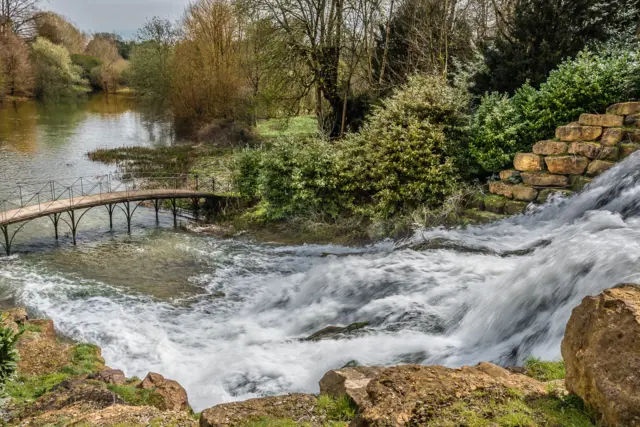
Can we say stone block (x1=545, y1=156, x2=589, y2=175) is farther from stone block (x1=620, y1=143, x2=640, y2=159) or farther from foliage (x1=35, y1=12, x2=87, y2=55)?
foliage (x1=35, y1=12, x2=87, y2=55)

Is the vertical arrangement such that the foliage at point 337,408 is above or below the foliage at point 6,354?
below

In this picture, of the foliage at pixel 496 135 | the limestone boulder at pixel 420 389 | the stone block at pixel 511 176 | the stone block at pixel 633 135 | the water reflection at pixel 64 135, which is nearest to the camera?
the limestone boulder at pixel 420 389

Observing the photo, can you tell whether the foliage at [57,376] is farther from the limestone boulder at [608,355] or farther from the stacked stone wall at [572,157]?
the stacked stone wall at [572,157]

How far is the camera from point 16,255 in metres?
13.3

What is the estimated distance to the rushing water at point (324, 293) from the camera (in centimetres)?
649

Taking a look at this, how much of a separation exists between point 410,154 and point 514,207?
3203mm

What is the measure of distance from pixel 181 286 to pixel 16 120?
34548 millimetres

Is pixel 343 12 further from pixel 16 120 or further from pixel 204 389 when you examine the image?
pixel 16 120

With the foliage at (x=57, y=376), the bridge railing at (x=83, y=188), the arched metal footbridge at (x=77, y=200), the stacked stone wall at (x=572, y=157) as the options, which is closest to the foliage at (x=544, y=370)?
the foliage at (x=57, y=376)

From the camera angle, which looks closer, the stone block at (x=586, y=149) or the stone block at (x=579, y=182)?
the stone block at (x=579, y=182)

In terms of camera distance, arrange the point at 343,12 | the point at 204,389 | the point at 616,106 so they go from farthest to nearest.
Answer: the point at 343,12 < the point at 616,106 < the point at 204,389

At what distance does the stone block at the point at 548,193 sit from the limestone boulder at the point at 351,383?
7551 millimetres

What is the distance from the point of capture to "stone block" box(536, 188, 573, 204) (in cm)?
1067

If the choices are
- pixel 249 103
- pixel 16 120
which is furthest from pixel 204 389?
pixel 16 120
